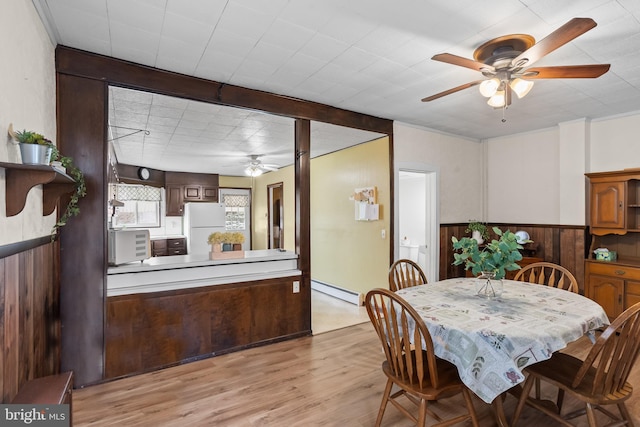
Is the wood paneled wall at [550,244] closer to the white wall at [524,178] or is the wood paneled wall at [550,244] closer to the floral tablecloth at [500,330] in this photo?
the white wall at [524,178]

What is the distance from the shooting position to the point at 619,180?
147 inches

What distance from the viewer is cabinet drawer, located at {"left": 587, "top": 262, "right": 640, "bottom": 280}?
3513mm

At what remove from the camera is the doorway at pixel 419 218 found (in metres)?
4.61

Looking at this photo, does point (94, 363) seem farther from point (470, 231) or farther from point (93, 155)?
point (470, 231)

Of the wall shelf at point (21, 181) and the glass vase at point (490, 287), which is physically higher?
the wall shelf at point (21, 181)

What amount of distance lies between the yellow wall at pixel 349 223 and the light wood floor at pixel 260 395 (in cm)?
176

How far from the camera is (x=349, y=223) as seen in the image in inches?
205

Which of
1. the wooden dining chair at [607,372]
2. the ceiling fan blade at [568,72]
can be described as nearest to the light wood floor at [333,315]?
the wooden dining chair at [607,372]

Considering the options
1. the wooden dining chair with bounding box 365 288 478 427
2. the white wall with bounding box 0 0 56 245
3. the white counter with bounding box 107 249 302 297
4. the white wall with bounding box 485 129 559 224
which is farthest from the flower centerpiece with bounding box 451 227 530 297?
the white wall with bounding box 485 129 559 224

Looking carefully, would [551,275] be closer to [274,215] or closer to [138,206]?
[274,215]

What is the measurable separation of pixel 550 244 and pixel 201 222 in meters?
6.11

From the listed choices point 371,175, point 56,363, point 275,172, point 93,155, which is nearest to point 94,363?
point 56,363

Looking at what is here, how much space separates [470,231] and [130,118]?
15.7 feet

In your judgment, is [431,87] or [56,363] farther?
[431,87]
